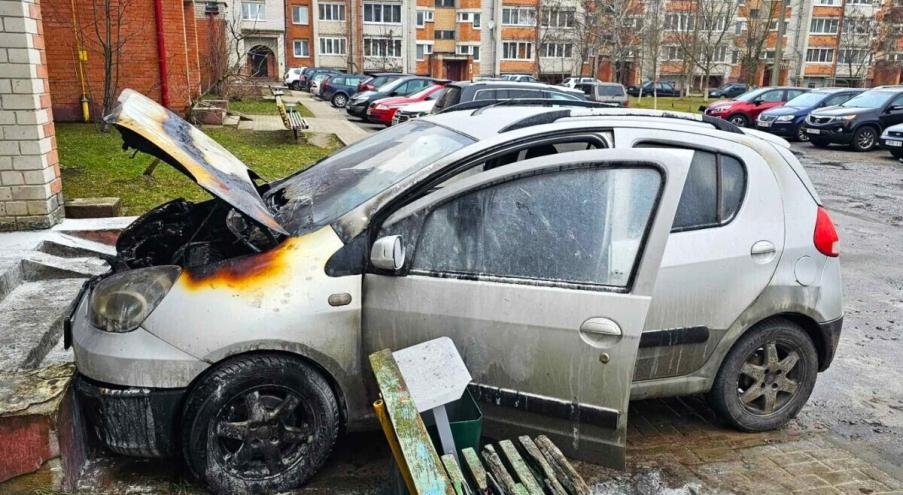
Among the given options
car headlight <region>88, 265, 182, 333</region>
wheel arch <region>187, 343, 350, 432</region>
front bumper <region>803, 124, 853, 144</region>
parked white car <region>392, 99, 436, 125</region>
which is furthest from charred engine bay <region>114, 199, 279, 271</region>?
front bumper <region>803, 124, 853, 144</region>

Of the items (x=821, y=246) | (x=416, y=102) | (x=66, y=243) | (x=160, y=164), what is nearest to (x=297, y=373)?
(x=821, y=246)

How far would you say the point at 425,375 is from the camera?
9.10ft

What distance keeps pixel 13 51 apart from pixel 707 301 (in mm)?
6070

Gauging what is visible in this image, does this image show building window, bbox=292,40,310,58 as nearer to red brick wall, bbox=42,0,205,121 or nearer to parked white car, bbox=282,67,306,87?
parked white car, bbox=282,67,306,87

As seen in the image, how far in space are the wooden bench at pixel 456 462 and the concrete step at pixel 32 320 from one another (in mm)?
2270

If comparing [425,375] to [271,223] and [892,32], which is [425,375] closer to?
[271,223]

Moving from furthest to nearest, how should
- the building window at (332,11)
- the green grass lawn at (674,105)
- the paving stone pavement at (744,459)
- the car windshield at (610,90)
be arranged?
the building window at (332,11) → the green grass lawn at (674,105) → the car windshield at (610,90) → the paving stone pavement at (744,459)

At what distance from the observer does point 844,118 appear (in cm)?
1869

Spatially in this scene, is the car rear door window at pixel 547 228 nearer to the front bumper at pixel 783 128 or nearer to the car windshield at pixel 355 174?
the car windshield at pixel 355 174

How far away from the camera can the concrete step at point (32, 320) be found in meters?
3.80

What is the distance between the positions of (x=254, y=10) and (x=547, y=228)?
61916mm

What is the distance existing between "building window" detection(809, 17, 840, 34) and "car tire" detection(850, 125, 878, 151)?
5410cm

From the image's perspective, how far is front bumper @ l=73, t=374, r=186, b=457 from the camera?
302 centimetres

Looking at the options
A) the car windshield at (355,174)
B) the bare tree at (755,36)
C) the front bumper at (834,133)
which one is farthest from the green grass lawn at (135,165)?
the bare tree at (755,36)
